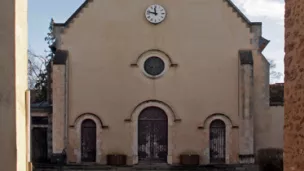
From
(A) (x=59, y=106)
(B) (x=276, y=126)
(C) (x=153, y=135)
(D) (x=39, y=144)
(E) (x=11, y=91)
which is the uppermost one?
(E) (x=11, y=91)

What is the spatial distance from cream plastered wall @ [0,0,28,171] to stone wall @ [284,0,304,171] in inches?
143

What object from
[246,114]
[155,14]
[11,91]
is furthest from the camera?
[155,14]

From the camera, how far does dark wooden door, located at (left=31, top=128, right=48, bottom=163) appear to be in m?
23.8

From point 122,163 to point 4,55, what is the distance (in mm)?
15426

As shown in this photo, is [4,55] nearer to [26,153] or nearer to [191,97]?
[26,153]

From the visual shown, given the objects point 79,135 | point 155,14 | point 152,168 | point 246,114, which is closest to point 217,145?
point 246,114

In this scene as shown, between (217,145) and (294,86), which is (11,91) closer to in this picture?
(294,86)

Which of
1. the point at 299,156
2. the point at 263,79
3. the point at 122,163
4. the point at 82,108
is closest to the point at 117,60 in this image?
the point at 82,108

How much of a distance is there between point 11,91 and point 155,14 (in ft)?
53.1

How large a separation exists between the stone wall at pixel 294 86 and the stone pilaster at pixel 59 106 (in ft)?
54.3

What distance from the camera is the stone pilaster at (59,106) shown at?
71.7ft

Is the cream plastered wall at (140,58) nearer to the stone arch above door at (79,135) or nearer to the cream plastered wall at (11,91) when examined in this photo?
the stone arch above door at (79,135)

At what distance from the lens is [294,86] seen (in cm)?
613

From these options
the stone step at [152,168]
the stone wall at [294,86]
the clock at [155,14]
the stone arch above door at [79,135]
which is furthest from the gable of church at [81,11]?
the stone wall at [294,86]
